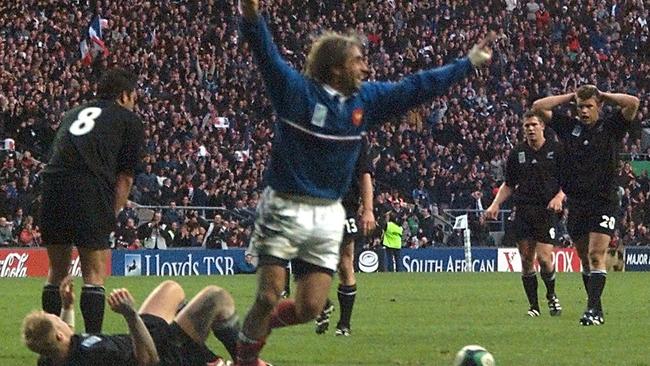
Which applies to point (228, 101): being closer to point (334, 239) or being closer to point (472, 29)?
point (472, 29)

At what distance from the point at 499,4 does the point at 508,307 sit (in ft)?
104

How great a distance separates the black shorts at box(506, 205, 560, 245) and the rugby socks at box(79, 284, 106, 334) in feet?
27.1

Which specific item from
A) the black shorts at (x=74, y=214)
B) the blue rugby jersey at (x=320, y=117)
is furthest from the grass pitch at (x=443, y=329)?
the blue rugby jersey at (x=320, y=117)

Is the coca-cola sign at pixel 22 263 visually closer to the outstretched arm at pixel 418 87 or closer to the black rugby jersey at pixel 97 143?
the black rugby jersey at pixel 97 143

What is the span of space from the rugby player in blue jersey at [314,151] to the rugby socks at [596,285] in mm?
7292

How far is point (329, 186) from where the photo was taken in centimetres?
911

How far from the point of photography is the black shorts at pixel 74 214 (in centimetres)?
1075

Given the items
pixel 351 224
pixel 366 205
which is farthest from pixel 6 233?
pixel 366 205

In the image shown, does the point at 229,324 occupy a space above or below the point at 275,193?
below

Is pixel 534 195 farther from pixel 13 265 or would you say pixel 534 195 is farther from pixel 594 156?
pixel 13 265

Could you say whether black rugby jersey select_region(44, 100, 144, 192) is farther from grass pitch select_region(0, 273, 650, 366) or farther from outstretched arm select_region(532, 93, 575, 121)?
outstretched arm select_region(532, 93, 575, 121)

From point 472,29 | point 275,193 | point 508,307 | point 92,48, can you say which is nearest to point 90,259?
point 275,193

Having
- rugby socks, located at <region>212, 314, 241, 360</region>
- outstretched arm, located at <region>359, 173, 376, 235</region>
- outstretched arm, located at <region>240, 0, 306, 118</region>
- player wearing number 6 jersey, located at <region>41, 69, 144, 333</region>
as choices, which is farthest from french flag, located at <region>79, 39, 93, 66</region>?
outstretched arm, located at <region>240, 0, 306, 118</region>

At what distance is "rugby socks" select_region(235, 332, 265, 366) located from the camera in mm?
9180
